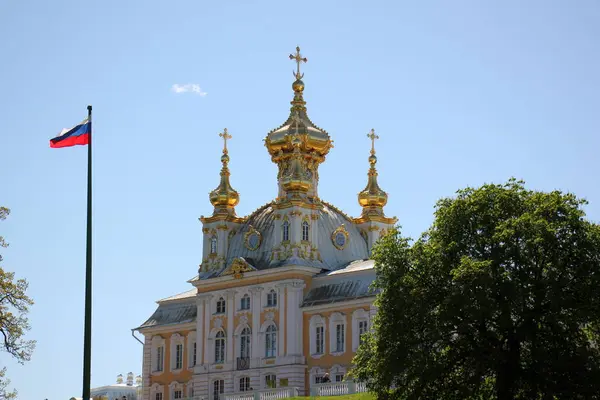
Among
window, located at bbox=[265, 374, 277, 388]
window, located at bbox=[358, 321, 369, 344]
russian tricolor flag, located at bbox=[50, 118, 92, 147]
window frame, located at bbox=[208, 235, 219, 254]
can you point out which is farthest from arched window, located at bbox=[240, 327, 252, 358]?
russian tricolor flag, located at bbox=[50, 118, 92, 147]

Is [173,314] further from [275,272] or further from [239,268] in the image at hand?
[275,272]

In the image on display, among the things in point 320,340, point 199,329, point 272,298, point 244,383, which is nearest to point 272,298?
point 272,298

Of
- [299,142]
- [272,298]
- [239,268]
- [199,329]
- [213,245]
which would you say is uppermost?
[299,142]

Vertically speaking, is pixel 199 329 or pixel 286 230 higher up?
pixel 286 230

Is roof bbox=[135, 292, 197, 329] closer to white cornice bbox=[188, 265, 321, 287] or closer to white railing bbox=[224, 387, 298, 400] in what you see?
white cornice bbox=[188, 265, 321, 287]

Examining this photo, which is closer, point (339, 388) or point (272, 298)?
point (339, 388)

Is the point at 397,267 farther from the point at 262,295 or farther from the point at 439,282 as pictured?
the point at 262,295

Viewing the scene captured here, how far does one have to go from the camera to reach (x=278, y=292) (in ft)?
243

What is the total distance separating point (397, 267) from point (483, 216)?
12.3 feet

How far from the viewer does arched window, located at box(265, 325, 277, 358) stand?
73875 millimetres

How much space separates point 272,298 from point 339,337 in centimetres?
548

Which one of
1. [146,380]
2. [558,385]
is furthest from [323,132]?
[558,385]

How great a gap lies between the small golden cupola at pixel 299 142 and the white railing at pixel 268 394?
65.8 feet

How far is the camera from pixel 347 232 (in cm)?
7881
